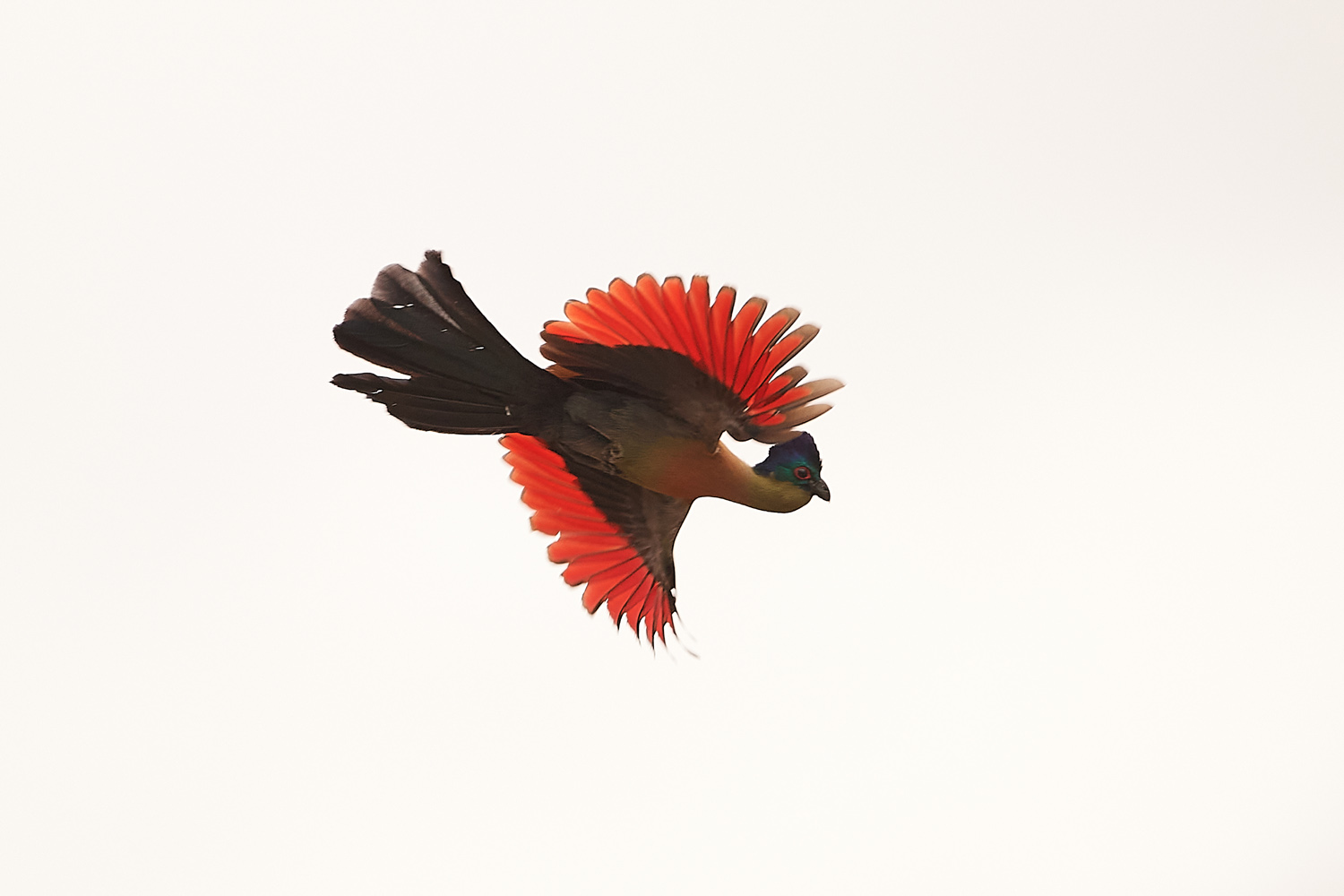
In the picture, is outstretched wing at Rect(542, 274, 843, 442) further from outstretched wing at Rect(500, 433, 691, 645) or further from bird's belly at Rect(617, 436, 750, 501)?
outstretched wing at Rect(500, 433, 691, 645)

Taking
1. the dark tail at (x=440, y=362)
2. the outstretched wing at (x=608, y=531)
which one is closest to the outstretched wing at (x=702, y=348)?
the dark tail at (x=440, y=362)

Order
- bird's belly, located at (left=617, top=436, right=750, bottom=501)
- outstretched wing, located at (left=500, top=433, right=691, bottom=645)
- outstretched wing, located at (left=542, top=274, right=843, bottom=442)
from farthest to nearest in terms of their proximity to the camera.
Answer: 1. outstretched wing, located at (left=500, top=433, right=691, bottom=645)
2. bird's belly, located at (left=617, top=436, right=750, bottom=501)
3. outstretched wing, located at (left=542, top=274, right=843, bottom=442)

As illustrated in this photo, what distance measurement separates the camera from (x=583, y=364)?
9.28 ft

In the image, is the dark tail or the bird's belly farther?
the bird's belly

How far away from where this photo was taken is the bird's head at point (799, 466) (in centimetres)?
291

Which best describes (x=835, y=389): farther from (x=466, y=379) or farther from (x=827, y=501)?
(x=466, y=379)

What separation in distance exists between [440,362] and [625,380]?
0.45 meters

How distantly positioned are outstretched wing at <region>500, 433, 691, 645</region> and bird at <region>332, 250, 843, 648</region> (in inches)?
10.0

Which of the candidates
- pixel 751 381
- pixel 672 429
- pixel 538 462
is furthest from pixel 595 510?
pixel 751 381

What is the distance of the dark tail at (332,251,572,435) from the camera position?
8.86ft

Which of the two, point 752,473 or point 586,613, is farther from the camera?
point 586,613

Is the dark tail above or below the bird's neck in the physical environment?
above

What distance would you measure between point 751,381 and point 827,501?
0.39 metres

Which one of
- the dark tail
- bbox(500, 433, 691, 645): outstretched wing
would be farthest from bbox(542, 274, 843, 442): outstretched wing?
bbox(500, 433, 691, 645): outstretched wing
